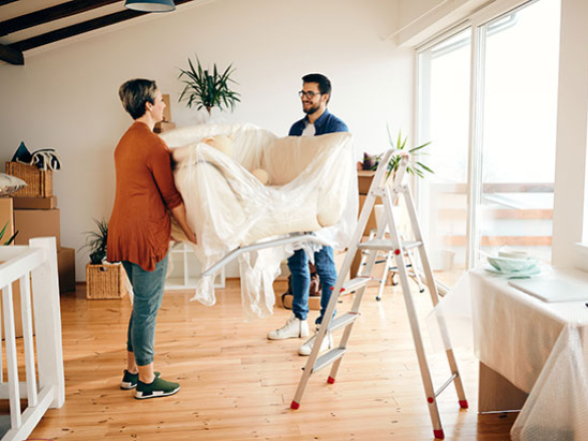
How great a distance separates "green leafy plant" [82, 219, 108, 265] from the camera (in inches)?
195

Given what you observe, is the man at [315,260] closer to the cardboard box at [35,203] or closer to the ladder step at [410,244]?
the ladder step at [410,244]

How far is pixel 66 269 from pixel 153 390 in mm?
Answer: 2700

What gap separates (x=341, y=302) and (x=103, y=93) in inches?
115

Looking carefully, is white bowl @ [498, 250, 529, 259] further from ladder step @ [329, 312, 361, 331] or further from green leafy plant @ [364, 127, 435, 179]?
green leafy plant @ [364, 127, 435, 179]

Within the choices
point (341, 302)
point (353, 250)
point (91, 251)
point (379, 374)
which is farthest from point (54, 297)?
point (91, 251)

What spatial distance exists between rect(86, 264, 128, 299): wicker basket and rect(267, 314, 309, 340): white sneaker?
1.76 m

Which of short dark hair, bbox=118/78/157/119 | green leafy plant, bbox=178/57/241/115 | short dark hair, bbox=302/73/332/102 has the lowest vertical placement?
short dark hair, bbox=118/78/157/119

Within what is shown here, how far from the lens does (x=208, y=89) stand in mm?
5051

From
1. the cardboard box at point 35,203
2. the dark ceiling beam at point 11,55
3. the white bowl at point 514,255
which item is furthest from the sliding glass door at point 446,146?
the dark ceiling beam at point 11,55

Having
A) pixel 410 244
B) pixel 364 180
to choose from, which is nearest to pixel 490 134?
pixel 364 180

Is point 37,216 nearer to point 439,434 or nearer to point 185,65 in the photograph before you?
point 185,65

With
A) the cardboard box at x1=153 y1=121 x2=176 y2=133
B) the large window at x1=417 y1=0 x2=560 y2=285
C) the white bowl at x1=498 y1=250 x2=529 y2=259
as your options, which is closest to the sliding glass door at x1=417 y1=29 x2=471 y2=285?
the large window at x1=417 y1=0 x2=560 y2=285

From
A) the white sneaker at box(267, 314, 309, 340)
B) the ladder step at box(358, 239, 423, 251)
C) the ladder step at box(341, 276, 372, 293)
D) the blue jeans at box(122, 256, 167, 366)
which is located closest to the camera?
the ladder step at box(358, 239, 423, 251)

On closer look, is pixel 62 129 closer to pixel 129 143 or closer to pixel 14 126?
pixel 14 126
